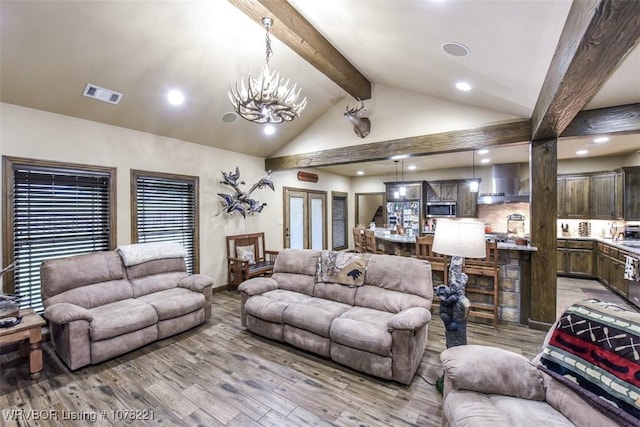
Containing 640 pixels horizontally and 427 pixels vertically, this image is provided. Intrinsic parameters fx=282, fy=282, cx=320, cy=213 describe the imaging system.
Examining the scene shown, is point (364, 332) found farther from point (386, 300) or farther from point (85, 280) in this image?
point (85, 280)

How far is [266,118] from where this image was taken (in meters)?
2.85

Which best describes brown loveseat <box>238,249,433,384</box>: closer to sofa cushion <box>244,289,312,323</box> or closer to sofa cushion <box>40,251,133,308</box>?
sofa cushion <box>244,289,312,323</box>

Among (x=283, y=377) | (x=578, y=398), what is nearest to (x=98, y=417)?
(x=283, y=377)

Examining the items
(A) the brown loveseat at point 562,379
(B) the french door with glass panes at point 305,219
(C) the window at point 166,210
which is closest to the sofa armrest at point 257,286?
(C) the window at point 166,210

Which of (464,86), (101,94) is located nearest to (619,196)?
(464,86)

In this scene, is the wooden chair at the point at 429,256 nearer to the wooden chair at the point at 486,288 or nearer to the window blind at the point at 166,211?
the wooden chair at the point at 486,288

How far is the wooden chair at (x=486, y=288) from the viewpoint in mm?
3521

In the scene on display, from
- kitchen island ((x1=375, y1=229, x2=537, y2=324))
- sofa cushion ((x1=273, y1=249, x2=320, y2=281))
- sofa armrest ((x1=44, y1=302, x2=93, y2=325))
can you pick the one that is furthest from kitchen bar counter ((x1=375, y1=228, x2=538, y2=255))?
sofa armrest ((x1=44, y1=302, x2=93, y2=325))

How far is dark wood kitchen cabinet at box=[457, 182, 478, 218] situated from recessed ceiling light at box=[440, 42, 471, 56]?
5.32 metres

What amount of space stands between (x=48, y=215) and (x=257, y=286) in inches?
105

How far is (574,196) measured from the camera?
604 cm

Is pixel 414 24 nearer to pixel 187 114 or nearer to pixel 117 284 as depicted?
pixel 187 114

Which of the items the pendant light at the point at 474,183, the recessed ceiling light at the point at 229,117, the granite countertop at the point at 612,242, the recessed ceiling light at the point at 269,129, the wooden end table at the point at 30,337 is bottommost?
the wooden end table at the point at 30,337

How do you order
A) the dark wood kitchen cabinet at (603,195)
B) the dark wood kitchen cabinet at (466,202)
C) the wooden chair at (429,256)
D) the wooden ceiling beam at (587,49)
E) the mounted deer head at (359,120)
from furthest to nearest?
1. the dark wood kitchen cabinet at (466,202)
2. the dark wood kitchen cabinet at (603,195)
3. the mounted deer head at (359,120)
4. the wooden chair at (429,256)
5. the wooden ceiling beam at (587,49)
